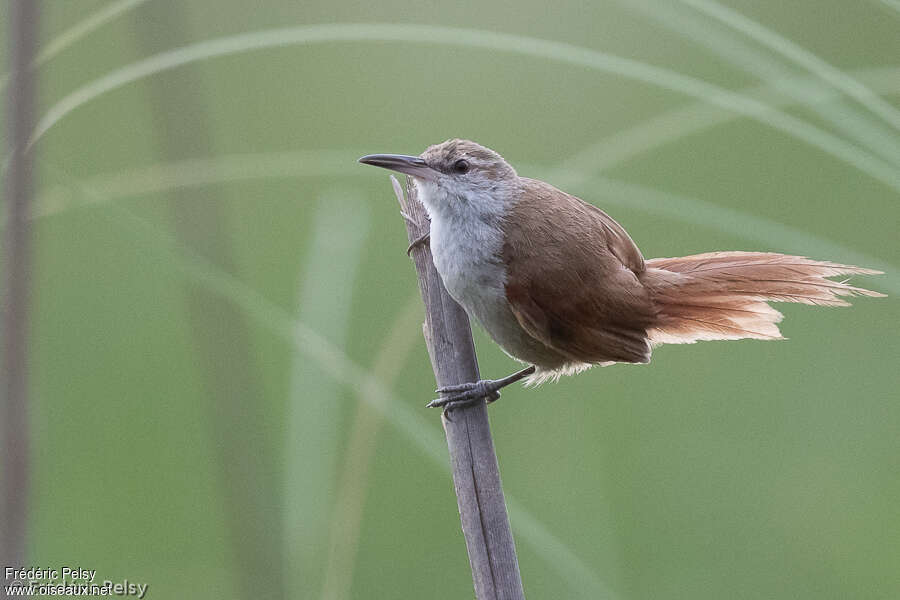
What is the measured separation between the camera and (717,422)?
4.46 m

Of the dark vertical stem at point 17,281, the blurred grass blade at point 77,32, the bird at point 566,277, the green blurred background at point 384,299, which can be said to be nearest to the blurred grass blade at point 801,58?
the green blurred background at point 384,299

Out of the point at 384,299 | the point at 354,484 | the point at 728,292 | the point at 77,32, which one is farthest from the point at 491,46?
the point at 384,299

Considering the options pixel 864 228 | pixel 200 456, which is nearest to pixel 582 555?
pixel 200 456

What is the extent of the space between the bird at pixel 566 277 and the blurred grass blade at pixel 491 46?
744mm

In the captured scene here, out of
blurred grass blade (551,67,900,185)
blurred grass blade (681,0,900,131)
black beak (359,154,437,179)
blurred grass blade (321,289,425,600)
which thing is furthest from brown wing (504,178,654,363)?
blurred grass blade (681,0,900,131)

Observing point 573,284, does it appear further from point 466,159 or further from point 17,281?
point 17,281

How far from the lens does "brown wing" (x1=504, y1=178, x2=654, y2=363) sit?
2.34 metres

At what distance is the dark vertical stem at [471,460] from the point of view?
183cm

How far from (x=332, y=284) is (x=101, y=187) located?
0.49 meters

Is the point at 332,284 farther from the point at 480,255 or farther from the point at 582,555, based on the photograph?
the point at 582,555

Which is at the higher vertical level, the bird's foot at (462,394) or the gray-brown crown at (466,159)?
the gray-brown crown at (466,159)

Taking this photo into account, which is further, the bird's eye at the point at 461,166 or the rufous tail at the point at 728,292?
the bird's eye at the point at 461,166

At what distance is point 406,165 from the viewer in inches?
98.5

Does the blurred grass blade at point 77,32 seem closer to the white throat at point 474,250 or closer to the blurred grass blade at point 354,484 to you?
the blurred grass blade at point 354,484
